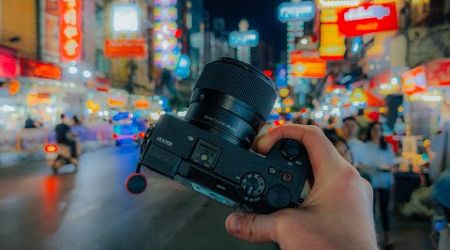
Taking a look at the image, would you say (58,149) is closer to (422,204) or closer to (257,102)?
(422,204)

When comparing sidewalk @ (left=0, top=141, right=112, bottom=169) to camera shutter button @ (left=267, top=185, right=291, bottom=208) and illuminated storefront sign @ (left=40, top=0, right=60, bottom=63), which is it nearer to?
illuminated storefront sign @ (left=40, top=0, right=60, bottom=63)

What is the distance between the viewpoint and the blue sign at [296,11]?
24078 millimetres

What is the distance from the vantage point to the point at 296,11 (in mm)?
24391

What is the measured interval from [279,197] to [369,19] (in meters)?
12.4

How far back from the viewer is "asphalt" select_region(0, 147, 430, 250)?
6.64 metres

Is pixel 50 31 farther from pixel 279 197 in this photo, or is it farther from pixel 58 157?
pixel 279 197

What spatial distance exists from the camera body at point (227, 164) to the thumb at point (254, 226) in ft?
0.19

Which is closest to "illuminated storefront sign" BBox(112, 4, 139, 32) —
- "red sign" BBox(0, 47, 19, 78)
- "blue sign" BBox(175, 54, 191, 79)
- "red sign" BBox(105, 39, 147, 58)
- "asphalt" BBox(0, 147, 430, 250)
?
"red sign" BBox(105, 39, 147, 58)

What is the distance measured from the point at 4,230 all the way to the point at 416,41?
1694cm

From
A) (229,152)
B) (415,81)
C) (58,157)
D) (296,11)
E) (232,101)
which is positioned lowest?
(58,157)

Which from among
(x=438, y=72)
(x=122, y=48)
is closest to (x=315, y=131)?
(x=438, y=72)

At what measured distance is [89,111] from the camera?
29.6m

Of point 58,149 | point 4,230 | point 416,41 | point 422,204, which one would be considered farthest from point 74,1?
point 422,204

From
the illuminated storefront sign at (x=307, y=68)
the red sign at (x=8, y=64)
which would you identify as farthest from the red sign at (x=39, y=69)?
the illuminated storefront sign at (x=307, y=68)
